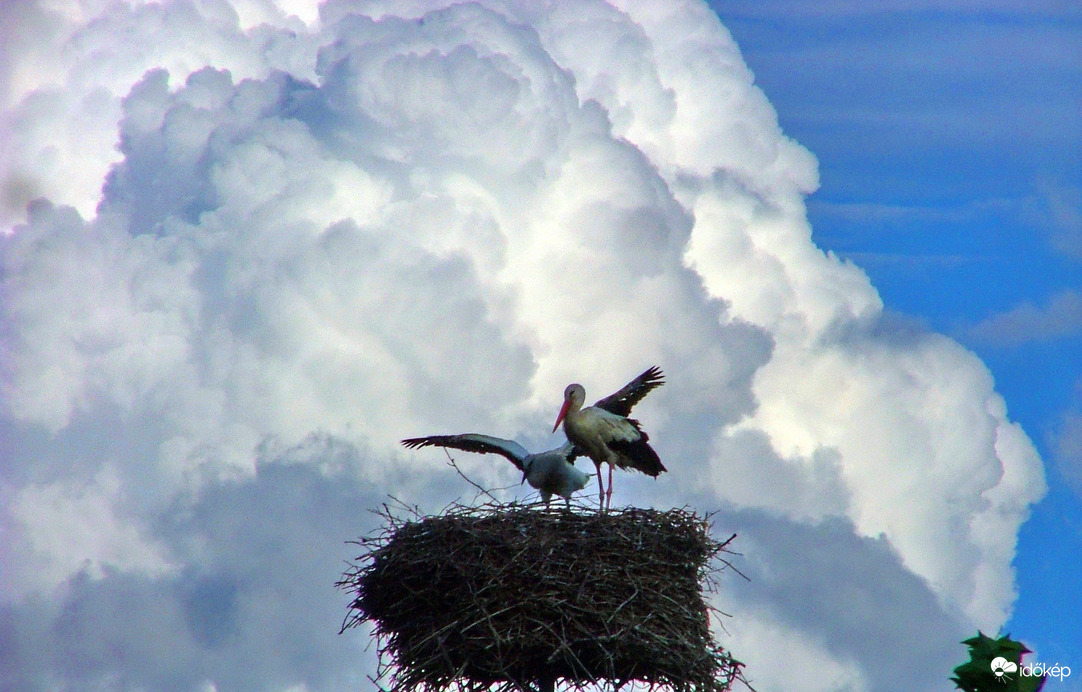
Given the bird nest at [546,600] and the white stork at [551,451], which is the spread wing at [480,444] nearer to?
the white stork at [551,451]

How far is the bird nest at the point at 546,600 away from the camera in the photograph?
11.3 meters

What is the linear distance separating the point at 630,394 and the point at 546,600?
343 centimetres

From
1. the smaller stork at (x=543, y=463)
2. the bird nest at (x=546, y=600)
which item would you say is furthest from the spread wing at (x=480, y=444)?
the bird nest at (x=546, y=600)

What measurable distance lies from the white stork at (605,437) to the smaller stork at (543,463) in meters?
0.21

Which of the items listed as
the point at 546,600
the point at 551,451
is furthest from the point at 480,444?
the point at 546,600

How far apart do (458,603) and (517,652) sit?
59 centimetres

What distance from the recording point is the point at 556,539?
11.6 m

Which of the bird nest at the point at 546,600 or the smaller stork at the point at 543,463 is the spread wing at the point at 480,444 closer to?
the smaller stork at the point at 543,463

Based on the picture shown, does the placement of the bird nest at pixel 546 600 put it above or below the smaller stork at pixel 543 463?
below

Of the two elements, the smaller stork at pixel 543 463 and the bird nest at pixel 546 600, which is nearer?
the bird nest at pixel 546 600

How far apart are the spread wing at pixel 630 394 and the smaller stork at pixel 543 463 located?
62 cm

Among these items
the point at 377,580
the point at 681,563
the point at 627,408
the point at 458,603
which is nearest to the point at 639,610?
the point at 681,563

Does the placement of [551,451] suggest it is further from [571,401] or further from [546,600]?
[546,600]

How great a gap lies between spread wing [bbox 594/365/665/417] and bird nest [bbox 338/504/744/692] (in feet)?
7.45
